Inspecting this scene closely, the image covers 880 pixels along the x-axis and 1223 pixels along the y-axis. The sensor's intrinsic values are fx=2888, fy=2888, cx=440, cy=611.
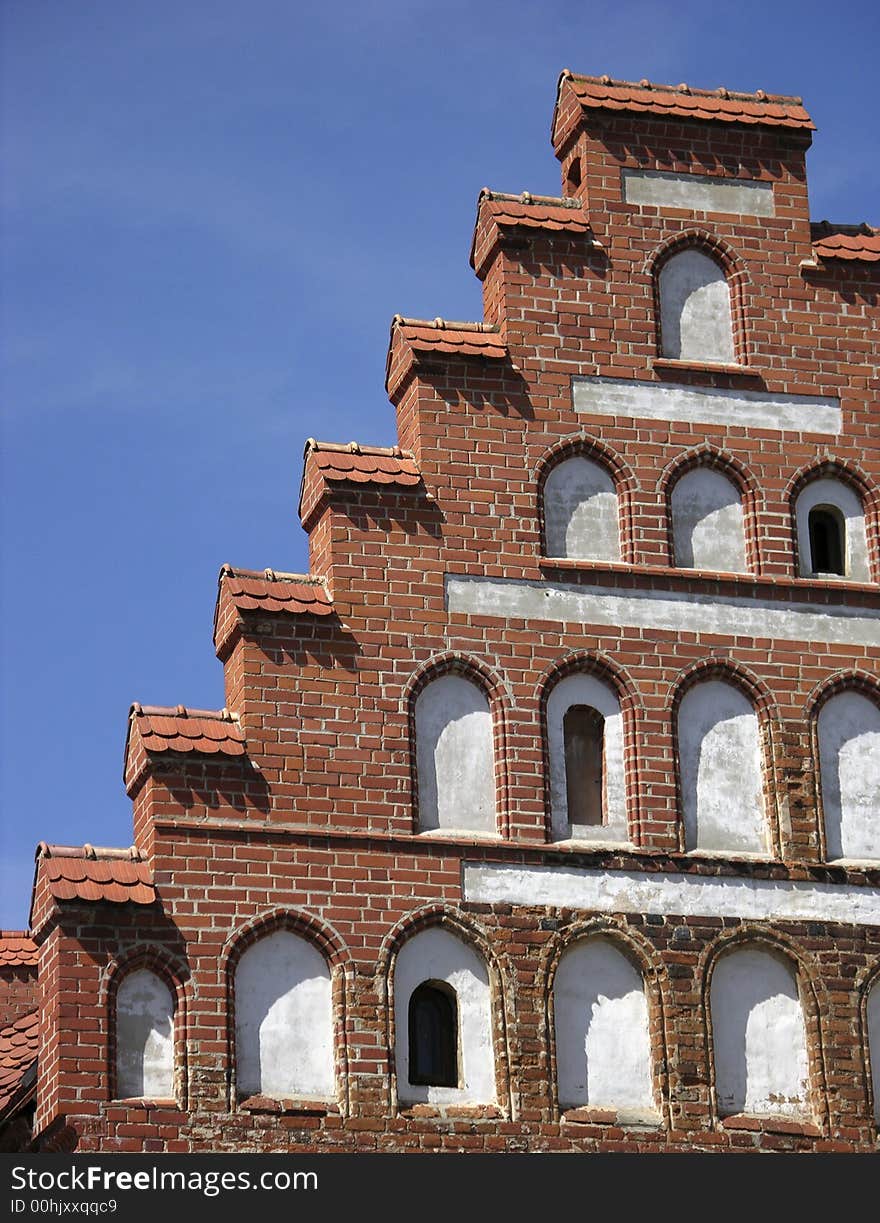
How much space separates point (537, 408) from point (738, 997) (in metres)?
4.81

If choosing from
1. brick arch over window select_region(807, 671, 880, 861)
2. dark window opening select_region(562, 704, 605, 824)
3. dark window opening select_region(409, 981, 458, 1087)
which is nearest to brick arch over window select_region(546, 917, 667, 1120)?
dark window opening select_region(409, 981, 458, 1087)

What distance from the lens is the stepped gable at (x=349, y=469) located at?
2177cm

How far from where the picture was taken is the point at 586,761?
21625mm

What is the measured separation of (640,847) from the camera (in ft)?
69.6

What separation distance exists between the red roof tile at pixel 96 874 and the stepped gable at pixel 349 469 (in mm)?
3210

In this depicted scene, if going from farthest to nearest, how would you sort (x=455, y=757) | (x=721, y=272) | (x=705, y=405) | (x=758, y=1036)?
(x=721, y=272), (x=705, y=405), (x=455, y=757), (x=758, y=1036)

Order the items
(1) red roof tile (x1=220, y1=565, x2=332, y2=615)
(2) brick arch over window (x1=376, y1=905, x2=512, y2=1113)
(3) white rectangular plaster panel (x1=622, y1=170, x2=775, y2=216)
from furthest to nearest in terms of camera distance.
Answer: (3) white rectangular plaster panel (x1=622, y1=170, x2=775, y2=216) < (1) red roof tile (x1=220, y1=565, x2=332, y2=615) < (2) brick arch over window (x1=376, y1=905, x2=512, y2=1113)

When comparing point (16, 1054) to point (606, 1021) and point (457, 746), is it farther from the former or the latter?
point (606, 1021)

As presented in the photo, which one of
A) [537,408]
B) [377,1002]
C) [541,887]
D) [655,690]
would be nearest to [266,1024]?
[377,1002]

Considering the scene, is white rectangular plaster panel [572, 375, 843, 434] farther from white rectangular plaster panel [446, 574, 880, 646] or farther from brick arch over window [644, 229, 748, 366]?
white rectangular plaster panel [446, 574, 880, 646]

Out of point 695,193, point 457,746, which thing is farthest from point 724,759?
point 695,193

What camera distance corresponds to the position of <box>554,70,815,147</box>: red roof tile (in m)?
23.5

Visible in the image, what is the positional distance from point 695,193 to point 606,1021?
22.9ft
